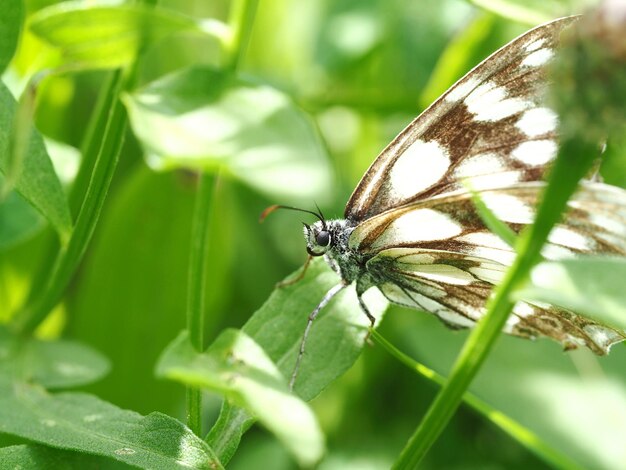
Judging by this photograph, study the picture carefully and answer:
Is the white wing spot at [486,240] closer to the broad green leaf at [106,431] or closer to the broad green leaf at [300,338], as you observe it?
the broad green leaf at [300,338]

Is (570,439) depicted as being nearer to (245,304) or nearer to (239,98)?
(245,304)

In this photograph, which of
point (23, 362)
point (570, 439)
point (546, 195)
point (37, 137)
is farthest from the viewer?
point (570, 439)

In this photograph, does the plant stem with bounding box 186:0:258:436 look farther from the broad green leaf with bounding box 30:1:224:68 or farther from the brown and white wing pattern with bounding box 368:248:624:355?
the brown and white wing pattern with bounding box 368:248:624:355

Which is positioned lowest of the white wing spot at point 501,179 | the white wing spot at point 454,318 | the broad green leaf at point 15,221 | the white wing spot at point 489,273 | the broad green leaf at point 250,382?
the broad green leaf at point 15,221

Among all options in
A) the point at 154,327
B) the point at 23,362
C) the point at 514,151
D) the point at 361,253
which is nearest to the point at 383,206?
the point at 361,253

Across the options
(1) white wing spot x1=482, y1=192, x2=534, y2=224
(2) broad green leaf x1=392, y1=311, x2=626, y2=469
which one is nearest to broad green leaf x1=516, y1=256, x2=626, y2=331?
(1) white wing spot x1=482, y1=192, x2=534, y2=224

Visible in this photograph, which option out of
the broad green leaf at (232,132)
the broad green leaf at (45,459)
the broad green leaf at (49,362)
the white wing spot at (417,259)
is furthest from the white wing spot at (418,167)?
the broad green leaf at (45,459)
